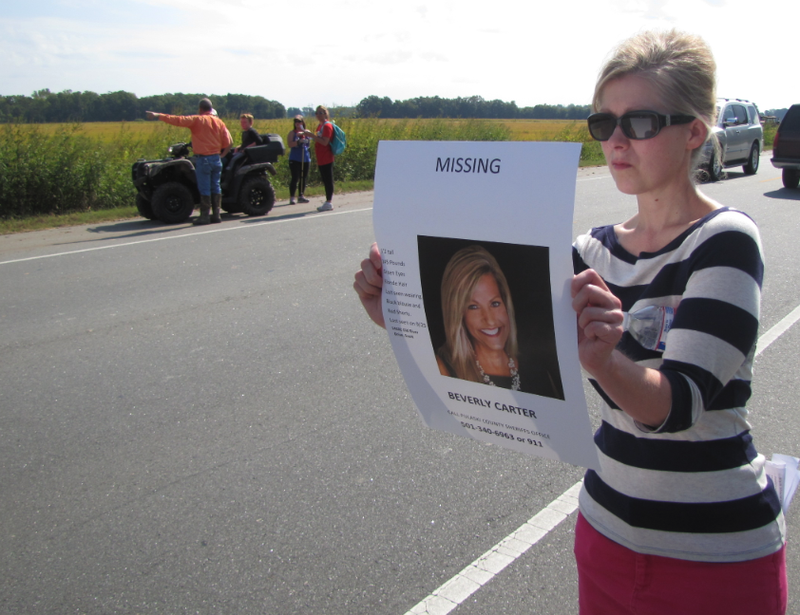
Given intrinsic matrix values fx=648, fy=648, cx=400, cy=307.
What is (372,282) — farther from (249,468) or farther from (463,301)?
(249,468)

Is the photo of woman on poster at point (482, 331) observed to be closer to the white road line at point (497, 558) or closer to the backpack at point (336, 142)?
the white road line at point (497, 558)

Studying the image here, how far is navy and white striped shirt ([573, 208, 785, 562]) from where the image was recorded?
1.09m

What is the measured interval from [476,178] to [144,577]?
7.75 ft

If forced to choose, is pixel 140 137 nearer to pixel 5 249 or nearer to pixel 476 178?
pixel 5 249

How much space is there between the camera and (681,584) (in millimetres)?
1264

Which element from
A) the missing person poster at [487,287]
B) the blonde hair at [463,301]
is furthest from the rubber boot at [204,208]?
the blonde hair at [463,301]

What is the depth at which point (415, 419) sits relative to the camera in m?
3.95

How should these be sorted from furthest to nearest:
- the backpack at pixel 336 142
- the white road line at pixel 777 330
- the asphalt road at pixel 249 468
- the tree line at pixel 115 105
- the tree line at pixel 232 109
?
the tree line at pixel 115 105 < the backpack at pixel 336 142 < the tree line at pixel 232 109 < the white road line at pixel 777 330 < the asphalt road at pixel 249 468

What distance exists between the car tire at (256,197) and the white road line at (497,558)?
9649 mm

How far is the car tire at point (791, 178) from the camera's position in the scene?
14883mm

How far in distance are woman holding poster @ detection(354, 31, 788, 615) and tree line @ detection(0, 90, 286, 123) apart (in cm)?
1374

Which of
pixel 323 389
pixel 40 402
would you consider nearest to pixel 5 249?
pixel 40 402

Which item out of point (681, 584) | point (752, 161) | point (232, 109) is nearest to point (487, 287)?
point (681, 584)

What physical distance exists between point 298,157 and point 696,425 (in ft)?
42.7
